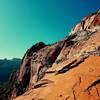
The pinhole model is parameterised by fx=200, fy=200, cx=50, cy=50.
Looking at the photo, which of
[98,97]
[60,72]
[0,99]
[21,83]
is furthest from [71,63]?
[0,99]

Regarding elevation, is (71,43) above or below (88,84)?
above

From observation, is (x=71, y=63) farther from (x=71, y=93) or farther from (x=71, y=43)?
(x=71, y=43)

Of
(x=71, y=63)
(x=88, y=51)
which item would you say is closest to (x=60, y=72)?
(x=71, y=63)

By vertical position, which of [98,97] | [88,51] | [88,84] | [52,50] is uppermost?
[52,50]

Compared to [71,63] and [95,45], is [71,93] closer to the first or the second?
[71,63]

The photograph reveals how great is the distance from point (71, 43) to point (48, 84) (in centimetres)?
1095

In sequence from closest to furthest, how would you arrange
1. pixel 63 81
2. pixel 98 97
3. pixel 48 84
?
pixel 98 97
pixel 63 81
pixel 48 84

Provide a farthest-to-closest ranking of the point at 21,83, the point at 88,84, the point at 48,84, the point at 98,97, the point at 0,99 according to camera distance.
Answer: the point at 0,99 < the point at 21,83 < the point at 48,84 < the point at 88,84 < the point at 98,97

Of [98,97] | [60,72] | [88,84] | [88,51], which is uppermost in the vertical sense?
[88,51]

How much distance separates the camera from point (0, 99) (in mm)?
46219

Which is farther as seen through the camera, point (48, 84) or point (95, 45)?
point (95, 45)

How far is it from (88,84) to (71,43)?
1435 cm

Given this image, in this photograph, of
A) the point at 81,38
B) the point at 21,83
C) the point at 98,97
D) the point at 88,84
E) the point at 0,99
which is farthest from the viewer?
A: the point at 0,99

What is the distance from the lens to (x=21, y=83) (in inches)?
1538
